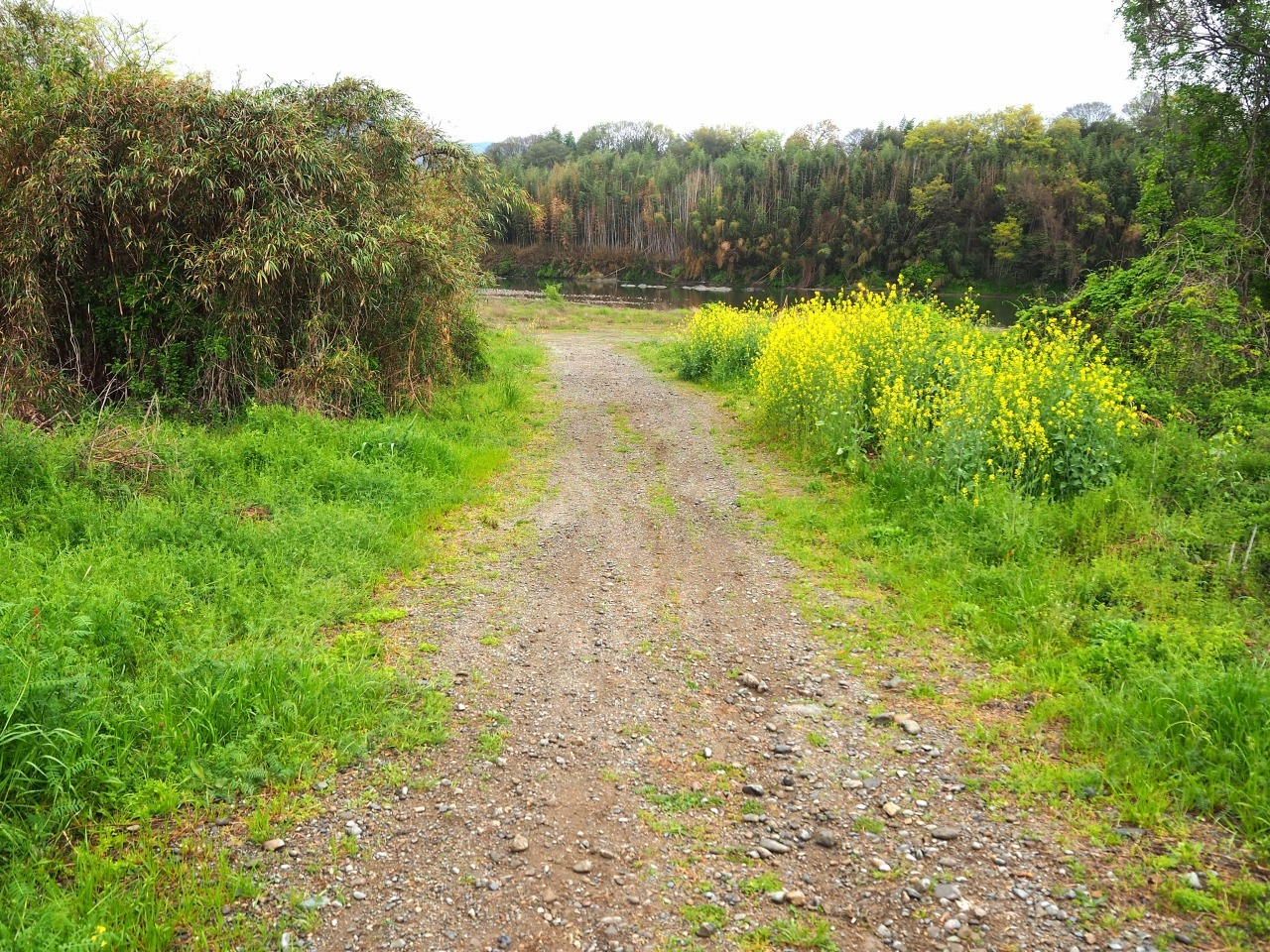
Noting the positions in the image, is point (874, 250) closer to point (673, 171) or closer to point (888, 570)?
point (673, 171)

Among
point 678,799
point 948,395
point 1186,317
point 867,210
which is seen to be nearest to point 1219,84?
point 1186,317

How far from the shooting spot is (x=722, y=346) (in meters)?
14.2

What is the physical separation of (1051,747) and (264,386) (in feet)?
26.5

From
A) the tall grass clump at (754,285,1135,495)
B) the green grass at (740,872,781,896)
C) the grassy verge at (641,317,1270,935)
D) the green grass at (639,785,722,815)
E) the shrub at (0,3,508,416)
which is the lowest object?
the green grass at (740,872,781,896)

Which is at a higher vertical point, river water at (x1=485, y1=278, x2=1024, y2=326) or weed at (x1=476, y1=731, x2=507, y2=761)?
river water at (x1=485, y1=278, x2=1024, y2=326)

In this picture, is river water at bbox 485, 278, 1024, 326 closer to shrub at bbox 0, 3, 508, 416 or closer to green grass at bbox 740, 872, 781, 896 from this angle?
shrub at bbox 0, 3, 508, 416

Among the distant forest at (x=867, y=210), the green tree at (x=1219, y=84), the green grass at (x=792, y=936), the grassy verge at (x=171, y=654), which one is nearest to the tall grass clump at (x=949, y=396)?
the green tree at (x=1219, y=84)

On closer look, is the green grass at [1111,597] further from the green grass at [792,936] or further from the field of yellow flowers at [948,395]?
the green grass at [792,936]

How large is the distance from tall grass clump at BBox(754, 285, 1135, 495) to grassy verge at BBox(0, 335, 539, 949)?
426 cm

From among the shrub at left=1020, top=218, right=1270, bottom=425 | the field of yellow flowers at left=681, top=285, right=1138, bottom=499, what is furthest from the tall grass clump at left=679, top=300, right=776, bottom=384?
the shrub at left=1020, top=218, right=1270, bottom=425

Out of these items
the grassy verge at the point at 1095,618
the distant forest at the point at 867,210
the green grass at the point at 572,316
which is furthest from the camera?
the distant forest at the point at 867,210

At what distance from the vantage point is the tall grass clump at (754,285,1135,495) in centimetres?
606

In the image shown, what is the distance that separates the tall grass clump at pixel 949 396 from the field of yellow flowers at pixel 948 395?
1 centimetres

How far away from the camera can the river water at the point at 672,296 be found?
39375 millimetres
